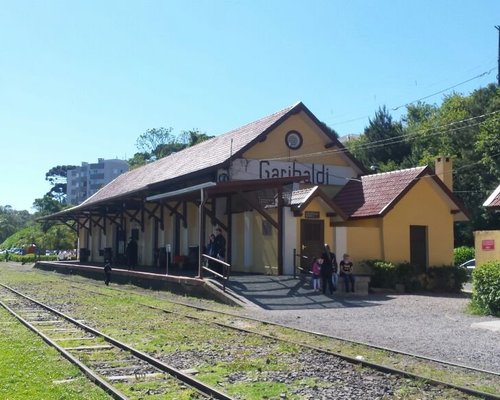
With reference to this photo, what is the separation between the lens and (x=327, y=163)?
99.7 ft

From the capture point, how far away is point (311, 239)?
23.5 meters

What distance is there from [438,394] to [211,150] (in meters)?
25.5

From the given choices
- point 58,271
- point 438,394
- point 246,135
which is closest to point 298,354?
point 438,394

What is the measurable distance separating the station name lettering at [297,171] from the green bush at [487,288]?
13150 mm

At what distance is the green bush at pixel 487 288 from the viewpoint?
14.8m

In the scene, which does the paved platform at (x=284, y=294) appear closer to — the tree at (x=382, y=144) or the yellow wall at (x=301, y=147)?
the yellow wall at (x=301, y=147)

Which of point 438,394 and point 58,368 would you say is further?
point 58,368

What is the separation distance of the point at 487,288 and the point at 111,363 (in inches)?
382

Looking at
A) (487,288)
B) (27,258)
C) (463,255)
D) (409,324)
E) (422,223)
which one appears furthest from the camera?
(27,258)

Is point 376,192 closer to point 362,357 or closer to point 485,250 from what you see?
point 485,250

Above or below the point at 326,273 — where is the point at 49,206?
above

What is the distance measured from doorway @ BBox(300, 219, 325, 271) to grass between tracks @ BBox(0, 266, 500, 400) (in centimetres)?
607

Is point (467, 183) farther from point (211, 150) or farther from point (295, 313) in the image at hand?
point (295, 313)

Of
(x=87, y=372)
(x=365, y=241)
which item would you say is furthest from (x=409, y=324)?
(x=365, y=241)
